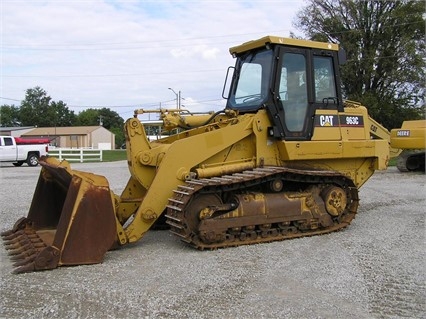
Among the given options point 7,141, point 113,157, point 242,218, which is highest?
point 7,141

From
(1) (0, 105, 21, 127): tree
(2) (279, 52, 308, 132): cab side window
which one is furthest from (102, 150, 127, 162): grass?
(1) (0, 105, 21, 127): tree

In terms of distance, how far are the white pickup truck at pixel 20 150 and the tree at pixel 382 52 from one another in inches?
840

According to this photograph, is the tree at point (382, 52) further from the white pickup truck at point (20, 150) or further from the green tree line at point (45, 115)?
the green tree line at point (45, 115)

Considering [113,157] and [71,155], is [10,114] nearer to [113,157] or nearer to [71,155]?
[113,157]

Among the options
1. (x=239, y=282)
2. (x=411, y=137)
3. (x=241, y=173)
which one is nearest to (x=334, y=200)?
(x=241, y=173)

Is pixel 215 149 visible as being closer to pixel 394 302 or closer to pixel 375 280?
pixel 375 280

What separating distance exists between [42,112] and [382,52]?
84842 millimetres

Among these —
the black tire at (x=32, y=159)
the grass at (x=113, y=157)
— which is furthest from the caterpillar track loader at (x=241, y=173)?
the grass at (x=113, y=157)

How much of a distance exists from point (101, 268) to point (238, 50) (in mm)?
4311

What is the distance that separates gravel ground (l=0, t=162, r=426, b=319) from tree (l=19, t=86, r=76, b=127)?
98.8m

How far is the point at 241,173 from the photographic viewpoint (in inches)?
278

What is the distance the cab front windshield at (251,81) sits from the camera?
7.48 metres

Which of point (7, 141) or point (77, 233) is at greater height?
point (7, 141)

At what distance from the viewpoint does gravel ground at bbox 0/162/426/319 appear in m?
4.34
